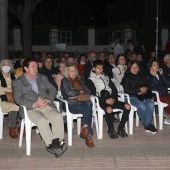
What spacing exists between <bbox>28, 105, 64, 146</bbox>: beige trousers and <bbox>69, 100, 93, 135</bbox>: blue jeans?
0.51 meters

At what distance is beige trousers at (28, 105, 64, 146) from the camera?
6.18 metres

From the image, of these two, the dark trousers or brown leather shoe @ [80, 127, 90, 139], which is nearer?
brown leather shoe @ [80, 127, 90, 139]

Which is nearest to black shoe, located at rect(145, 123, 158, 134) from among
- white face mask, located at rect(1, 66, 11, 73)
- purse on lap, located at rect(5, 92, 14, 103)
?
purse on lap, located at rect(5, 92, 14, 103)

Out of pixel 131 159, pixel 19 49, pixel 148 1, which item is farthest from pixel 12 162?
pixel 19 49

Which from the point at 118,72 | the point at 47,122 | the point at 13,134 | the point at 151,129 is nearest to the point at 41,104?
the point at 47,122

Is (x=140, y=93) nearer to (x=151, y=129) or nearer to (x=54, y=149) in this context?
(x=151, y=129)

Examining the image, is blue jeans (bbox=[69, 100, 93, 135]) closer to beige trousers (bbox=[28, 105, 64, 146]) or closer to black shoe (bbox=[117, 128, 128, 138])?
beige trousers (bbox=[28, 105, 64, 146])

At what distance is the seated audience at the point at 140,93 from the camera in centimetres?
760

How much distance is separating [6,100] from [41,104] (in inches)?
43.4

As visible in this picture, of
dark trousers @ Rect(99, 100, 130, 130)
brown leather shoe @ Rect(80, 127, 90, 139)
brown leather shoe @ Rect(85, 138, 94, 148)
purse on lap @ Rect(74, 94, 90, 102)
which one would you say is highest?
purse on lap @ Rect(74, 94, 90, 102)

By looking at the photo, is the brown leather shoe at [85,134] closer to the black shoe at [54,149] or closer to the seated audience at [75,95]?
the seated audience at [75,95]

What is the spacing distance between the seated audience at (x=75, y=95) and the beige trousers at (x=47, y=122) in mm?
566

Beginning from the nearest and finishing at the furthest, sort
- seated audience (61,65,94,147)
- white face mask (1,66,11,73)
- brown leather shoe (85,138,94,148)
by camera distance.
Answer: brown leather shoe (85,138,94,148), seated audience (61,65,94,147), white face mask (1,66,11,73)

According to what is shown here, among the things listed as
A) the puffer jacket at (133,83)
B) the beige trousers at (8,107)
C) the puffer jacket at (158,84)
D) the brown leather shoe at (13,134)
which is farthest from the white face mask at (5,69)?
the puffer jacket at (158,84)
